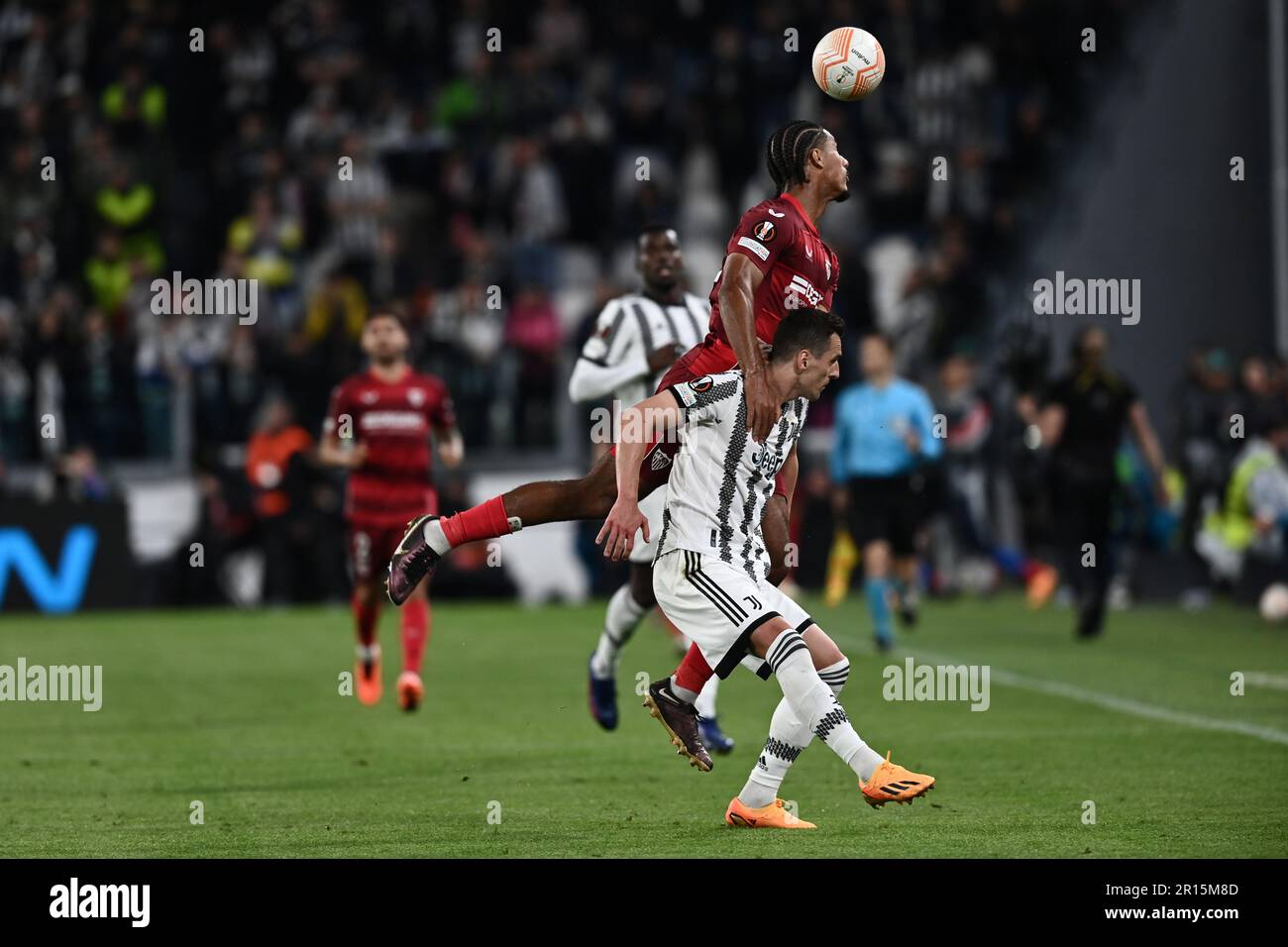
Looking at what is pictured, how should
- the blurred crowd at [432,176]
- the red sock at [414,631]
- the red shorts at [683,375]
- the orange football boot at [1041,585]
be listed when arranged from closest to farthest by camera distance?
1. the red shorts at [683,375]
2. the red sock at [414,631]
3. the orange football boot at [1041,585]
4. the blurred crowd at [432,176]

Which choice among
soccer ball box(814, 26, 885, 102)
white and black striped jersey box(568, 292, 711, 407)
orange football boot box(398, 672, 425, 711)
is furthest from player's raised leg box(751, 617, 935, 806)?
orange football boot box(398, 672, 425, 711)

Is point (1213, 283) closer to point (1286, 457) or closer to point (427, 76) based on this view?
point (1286, 457)

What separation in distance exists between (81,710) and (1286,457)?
11.1m

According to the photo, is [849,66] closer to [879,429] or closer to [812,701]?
[812,701]

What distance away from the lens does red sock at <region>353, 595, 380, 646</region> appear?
1327 centimetres

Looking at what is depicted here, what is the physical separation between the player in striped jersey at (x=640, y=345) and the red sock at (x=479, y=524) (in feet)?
5.20

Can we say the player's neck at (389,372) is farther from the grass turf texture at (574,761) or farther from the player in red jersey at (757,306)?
the player in red jersey at (757,306)

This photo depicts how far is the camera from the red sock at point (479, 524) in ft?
30.8

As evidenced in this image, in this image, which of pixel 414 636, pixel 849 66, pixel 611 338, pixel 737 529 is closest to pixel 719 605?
pixel 737 529

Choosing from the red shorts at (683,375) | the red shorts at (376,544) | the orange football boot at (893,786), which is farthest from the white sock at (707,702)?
the red shorts at (376,544)

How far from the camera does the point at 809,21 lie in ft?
86.4

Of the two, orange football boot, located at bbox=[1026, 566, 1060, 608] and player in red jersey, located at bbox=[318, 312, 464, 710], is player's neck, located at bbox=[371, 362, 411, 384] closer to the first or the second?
player in red jersey, located at bbox=[318, 312, 464, 710]
